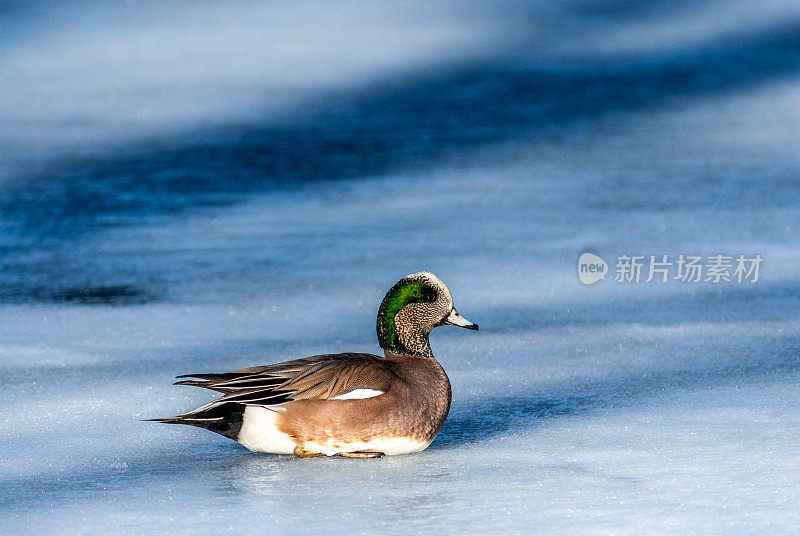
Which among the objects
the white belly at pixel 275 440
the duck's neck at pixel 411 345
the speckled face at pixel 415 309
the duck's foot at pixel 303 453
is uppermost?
the speckled face at pixel 415 309

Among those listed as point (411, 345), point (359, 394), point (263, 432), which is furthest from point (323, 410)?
point (411, 345)

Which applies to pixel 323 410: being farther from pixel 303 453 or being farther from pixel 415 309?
pixel 415 309

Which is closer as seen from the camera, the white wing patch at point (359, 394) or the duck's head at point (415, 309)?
the white wing patch at point (359, 394)

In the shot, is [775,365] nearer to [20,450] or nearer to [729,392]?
[729,392]

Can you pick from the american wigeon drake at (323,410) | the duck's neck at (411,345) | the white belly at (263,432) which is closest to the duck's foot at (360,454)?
the american wigeon drake at (323,410)

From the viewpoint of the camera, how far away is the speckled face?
5.02 meters

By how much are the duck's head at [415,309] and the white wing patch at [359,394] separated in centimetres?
41

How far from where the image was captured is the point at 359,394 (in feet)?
15.2

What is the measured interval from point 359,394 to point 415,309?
548 mm

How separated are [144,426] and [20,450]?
0.57 m

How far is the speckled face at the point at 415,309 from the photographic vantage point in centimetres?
502

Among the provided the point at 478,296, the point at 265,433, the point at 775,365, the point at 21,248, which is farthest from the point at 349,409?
the point at 21,248

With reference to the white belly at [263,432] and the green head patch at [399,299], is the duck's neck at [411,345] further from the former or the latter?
the white belly at [263,432]

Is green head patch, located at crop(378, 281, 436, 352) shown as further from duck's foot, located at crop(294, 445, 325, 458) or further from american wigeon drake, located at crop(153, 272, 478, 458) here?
duck's foot, located at crop(294, 445, 325, 458)
